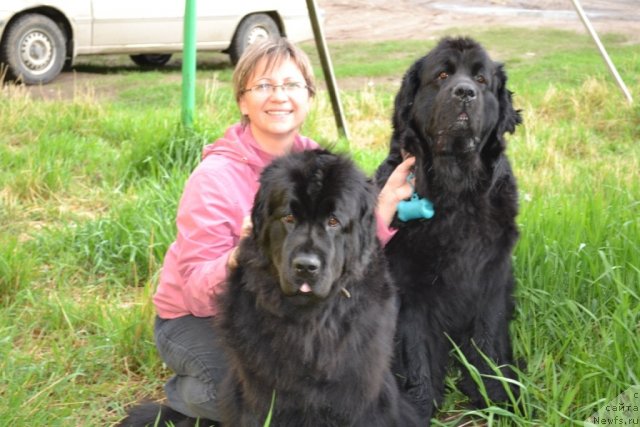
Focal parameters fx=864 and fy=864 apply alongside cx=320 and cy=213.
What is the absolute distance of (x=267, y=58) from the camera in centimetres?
316

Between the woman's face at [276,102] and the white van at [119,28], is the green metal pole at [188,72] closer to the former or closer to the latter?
the woman's face at [276,102]

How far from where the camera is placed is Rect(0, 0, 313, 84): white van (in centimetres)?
919

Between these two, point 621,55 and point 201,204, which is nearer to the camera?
point 201,204

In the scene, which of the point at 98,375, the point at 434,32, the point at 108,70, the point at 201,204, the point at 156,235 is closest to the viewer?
the point at 201,204

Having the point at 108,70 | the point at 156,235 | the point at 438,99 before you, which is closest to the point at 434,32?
the point at 108,70

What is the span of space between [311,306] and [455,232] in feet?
2.57

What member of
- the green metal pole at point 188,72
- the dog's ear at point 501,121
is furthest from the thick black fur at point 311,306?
the green metal pole at point 188,72

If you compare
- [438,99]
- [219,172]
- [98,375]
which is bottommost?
[98,375]

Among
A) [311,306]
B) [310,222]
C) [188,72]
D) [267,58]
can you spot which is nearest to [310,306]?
[311,306]

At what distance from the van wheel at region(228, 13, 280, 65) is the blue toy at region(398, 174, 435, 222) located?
7.58 metres

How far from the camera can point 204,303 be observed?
119 inches

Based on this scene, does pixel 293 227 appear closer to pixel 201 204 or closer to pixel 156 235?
pixel 201 204

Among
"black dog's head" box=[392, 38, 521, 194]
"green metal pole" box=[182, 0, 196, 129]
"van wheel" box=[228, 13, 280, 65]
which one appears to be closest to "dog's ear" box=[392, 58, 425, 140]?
"black dog's head" box=[392, 38, 521, 194]

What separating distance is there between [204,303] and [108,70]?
829 cm
